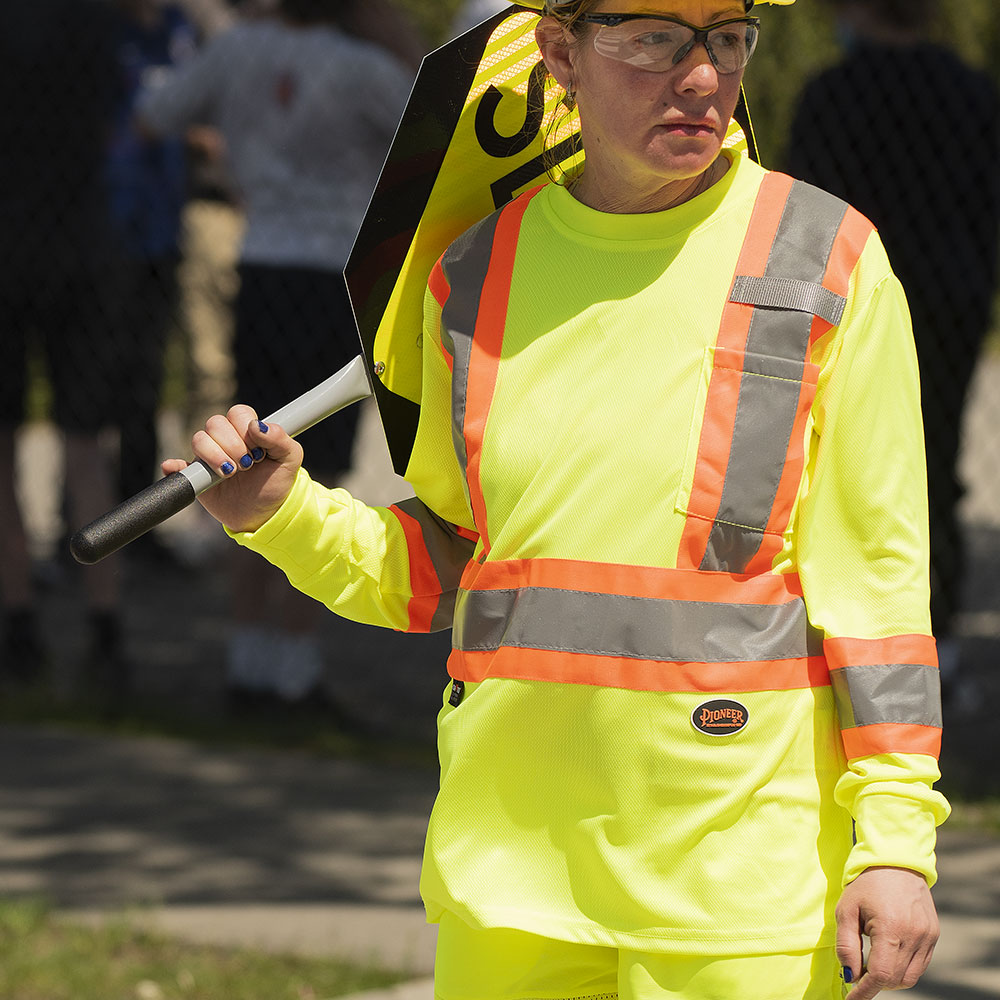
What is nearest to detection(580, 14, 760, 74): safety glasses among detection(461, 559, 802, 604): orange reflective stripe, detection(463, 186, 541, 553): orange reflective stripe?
detection(463, 186, 541, 553): orange reflective stripe

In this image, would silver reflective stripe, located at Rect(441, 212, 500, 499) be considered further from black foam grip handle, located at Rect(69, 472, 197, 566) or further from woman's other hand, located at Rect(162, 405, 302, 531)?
black foam grip handle, located at Rect(69, 472, 197, 566)

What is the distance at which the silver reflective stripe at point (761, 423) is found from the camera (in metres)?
1.82

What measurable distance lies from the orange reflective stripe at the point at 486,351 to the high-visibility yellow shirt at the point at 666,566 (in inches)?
0.5

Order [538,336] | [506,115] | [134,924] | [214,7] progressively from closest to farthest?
[538,336], [506,115], [134,924], [214,7]

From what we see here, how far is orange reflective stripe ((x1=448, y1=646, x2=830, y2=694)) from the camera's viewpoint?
1818 mm

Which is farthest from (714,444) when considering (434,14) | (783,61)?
(434,14)

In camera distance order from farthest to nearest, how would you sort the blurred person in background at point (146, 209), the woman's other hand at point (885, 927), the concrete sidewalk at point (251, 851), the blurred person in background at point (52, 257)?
the blurred person in background at point (146, 209)
the blurred person in background at point (52, 257)
the concrete sidewalk at point (251, 851)
the woman's other hand at point (885, 927)

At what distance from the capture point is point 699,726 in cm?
182

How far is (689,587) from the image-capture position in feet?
5.99

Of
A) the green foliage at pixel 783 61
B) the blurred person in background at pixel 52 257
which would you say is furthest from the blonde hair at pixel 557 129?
the green foliage at pixel 783 61

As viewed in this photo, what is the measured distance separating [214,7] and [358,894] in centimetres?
620

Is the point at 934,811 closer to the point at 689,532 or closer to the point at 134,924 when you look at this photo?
the point at 689,532

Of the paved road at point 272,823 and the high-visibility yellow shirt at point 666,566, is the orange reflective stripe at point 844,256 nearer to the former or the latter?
the high-visibility yellow shirt at point 666,566

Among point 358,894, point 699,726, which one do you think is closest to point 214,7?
point 358,894
